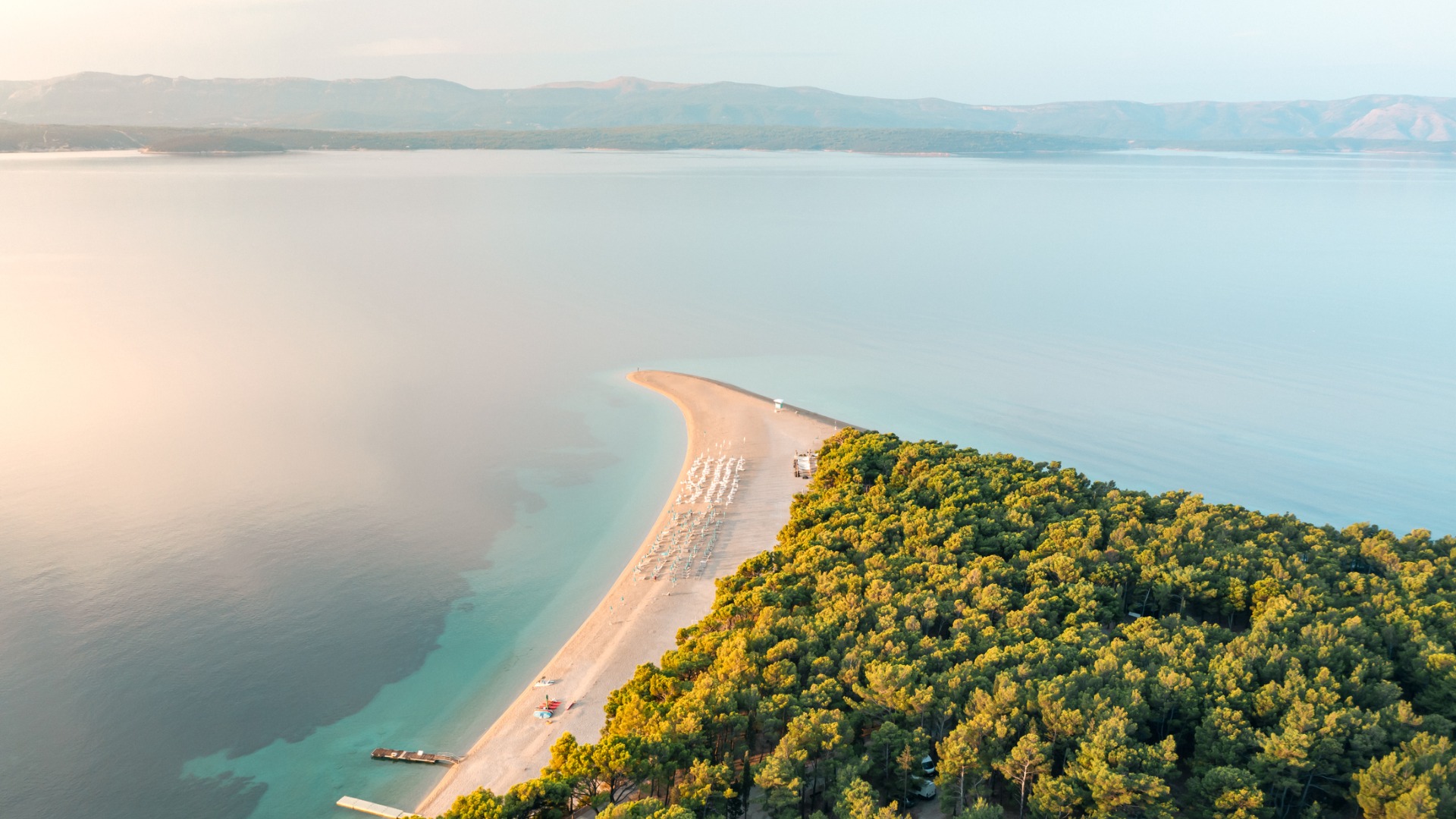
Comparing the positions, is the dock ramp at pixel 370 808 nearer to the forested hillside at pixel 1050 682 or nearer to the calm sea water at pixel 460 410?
the calm sea water at pixel 460 410

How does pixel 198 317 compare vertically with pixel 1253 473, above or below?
above

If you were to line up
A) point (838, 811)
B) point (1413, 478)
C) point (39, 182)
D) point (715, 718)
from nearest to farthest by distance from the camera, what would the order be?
point (838, 811)
point (715, 718)
point (1413, 478)
point (39, 182)

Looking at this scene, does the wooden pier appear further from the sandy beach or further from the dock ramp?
the dock ramp

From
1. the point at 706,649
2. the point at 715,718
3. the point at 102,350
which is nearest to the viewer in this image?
the point at 715,718

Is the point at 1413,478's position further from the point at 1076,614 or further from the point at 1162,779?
the point at 1162,779

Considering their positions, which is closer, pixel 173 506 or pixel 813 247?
pixel 173 506

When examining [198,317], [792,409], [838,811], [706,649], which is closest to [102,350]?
[198,317]
